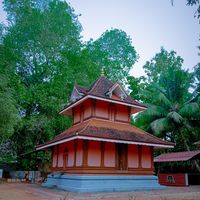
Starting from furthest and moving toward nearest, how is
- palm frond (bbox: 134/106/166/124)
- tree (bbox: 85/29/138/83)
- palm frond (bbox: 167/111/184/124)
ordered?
tree (bbox: 85/29/138/83), palm frond (bbox: 134/106/166/124), palm frond (bbox: 167/111/184/124)

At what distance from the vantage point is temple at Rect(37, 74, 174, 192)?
14.1 m

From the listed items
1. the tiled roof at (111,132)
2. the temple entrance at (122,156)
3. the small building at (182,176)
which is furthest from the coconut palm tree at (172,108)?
the temple entrance at (122,156)

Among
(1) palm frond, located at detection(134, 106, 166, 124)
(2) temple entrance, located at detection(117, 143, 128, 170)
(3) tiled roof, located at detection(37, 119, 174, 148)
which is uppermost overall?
(1) palm frond, located at detection(134, 106, 166, 124)

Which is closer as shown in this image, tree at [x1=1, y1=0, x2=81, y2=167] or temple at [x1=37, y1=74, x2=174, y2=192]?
temple at [x1=37, y1=74, x2=174, y2=192]

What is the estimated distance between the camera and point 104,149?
49.3 feet

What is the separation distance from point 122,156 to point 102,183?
7.73ft

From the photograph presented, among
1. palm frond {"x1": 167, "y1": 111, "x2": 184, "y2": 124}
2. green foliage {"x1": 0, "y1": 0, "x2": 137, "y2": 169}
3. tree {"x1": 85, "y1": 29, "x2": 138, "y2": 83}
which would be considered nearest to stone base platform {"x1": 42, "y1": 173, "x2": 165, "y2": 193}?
palm frond {"x1": 167, "y1": 111, "x2": 184, "y2": 124}

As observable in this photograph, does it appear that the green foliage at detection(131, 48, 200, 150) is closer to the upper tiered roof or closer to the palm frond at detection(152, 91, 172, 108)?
the palm frond at detection(152, 91, 172, 108)

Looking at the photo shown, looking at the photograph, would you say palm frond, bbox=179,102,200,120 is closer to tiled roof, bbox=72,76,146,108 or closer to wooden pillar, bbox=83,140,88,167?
tiled roof, bbox=72,76,146,108

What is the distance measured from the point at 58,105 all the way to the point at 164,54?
19238 mm

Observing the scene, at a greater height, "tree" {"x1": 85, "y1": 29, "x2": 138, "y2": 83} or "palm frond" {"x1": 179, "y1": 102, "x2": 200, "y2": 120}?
"tree" {"x1": 85, "y1": 29, "x2": 138, "y2": 83}

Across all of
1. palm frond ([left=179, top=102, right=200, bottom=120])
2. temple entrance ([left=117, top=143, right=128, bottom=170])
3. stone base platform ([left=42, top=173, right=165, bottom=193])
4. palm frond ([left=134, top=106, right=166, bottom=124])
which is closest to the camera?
stone base platform ([left=42, top=173, right=165, bottom=193])

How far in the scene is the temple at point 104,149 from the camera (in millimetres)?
14062

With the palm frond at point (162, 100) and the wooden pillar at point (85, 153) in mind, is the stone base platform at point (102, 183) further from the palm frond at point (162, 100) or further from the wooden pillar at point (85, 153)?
the palm frond at point (162, 100)
